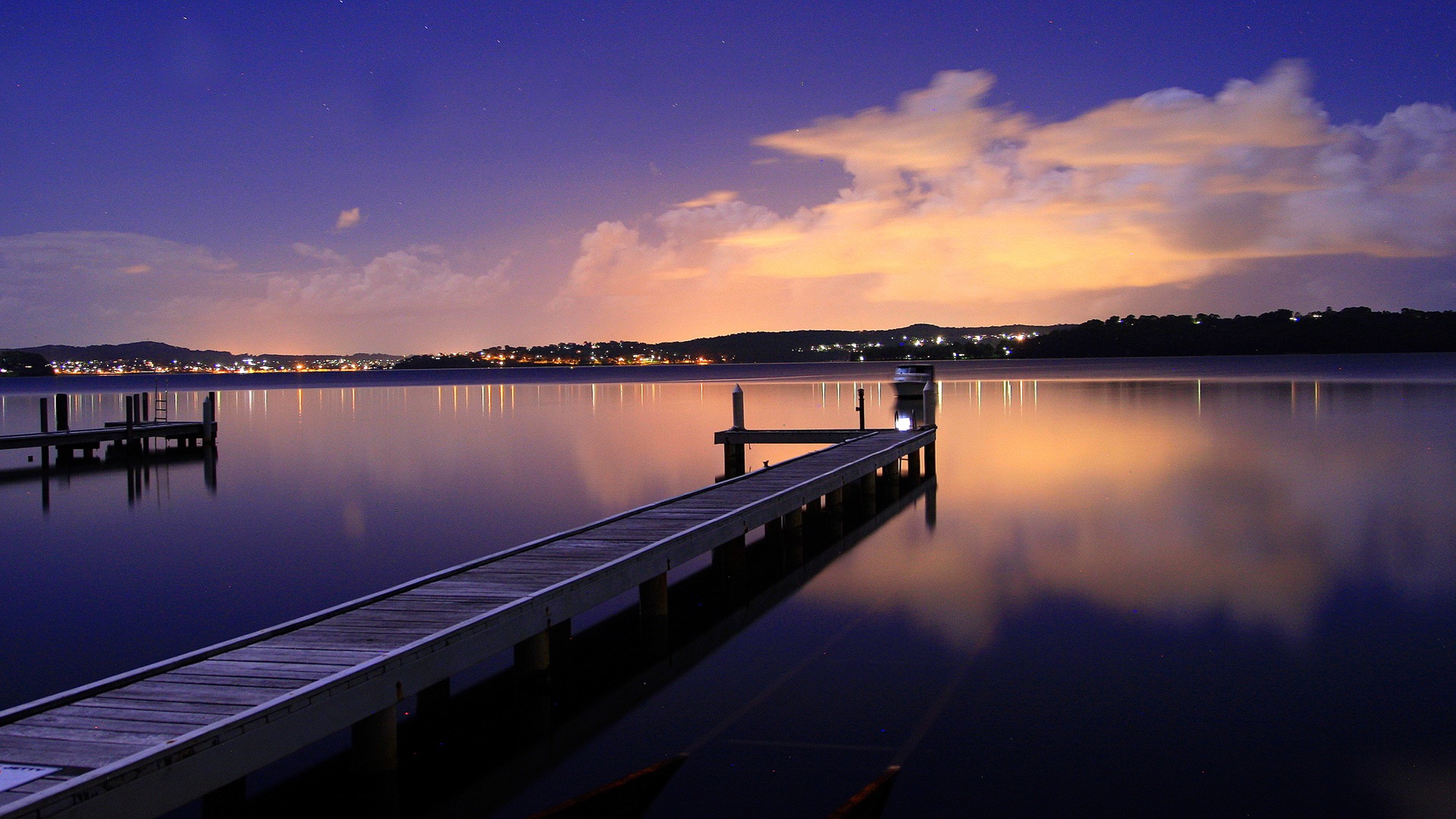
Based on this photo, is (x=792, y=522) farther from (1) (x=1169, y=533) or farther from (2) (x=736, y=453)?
(2) (x=736, y=453)

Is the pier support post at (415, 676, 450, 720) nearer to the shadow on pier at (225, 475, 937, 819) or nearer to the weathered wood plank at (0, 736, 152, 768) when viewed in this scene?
the shadow on pier at (225, 475, 937, 819)

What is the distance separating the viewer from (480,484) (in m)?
21.9

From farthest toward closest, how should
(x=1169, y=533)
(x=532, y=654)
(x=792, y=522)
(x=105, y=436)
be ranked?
(x=105, y=436), (x=1169, y=533), (x=792, y=522), (x=532, y=654)

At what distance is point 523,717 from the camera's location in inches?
289

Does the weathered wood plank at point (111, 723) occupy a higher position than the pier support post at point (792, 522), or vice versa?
the weathered wood plank at point (111, 723)

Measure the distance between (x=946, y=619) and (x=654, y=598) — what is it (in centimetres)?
312

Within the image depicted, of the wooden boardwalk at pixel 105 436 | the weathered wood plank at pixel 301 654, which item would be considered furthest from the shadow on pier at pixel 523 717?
the wooden boardwalk at pixel 105 436

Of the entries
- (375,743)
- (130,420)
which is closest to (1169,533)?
(375,743)

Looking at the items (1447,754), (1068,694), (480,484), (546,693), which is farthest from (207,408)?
(1447,754)

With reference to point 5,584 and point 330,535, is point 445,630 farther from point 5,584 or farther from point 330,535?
point 330,535

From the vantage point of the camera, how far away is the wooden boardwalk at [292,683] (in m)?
4.19

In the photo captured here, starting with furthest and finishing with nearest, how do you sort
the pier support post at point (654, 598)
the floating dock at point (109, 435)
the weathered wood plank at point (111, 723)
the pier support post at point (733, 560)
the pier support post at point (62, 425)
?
the pier support post at point (62, 425), the floating dock at point (109, 435), the pier support post at point (733, 560), the pier support post at point (654, 598), the weathered wood plank at point (111, 723)

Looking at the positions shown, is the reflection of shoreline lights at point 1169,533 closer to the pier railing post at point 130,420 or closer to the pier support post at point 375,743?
the pier support post at point 375,743

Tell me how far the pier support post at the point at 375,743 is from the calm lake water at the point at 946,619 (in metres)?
0.47
